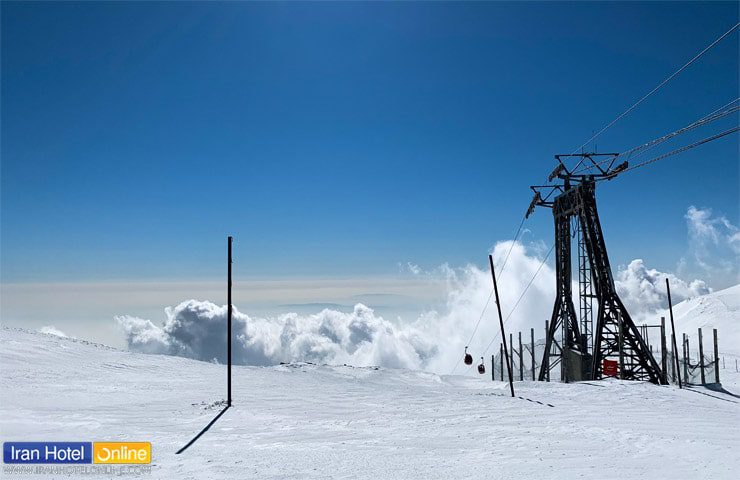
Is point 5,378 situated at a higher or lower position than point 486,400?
higher

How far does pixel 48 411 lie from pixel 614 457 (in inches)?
680

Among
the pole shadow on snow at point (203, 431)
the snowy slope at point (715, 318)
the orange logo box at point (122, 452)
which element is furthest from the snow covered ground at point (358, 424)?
the snowy slope at point (715, 318)

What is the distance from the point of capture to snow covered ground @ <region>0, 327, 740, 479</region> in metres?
11.8

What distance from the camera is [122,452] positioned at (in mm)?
12789

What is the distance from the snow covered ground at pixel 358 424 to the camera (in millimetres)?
11773

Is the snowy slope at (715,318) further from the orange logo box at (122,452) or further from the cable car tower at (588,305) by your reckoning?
the orange logo box at (122,452)

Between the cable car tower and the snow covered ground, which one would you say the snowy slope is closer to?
the cable car tower

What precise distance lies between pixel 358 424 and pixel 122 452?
737cm

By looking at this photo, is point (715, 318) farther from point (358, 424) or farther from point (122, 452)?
point (122, 452)

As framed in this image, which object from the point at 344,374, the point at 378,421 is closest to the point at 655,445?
the point at 378,421

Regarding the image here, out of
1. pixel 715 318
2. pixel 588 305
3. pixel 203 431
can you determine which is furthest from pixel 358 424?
pixel 715 318

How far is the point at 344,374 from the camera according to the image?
3759 centimetres

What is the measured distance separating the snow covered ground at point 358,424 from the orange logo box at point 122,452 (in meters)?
0.52

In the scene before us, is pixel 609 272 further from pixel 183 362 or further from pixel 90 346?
pixel 90 346
